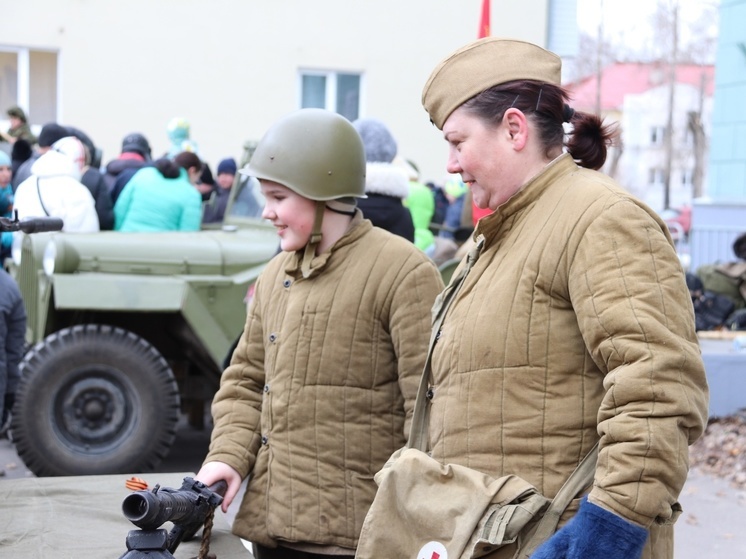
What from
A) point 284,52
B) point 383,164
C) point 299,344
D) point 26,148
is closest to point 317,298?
point 299,344

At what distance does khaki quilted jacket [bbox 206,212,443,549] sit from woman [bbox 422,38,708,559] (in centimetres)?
63

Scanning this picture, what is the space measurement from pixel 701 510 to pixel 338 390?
3870 mm

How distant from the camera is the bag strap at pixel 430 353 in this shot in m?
2.35

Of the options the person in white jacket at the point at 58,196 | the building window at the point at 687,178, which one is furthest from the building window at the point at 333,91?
the building window at the point at 687,178

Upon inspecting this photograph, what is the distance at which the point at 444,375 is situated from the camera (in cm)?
227

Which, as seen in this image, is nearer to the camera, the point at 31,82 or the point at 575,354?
the point at 575,354

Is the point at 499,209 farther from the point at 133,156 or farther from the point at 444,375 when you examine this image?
the point at 133,156

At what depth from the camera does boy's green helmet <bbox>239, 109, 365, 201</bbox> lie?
303cm

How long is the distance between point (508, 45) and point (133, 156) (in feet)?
25.2

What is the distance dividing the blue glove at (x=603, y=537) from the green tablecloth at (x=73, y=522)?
1.05 metres

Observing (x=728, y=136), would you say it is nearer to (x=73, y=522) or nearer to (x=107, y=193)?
(x=107, y=193)

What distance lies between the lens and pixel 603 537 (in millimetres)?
1847

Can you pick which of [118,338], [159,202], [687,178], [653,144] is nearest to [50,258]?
[118,338]

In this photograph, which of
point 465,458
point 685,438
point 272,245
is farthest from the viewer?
point 272,245
